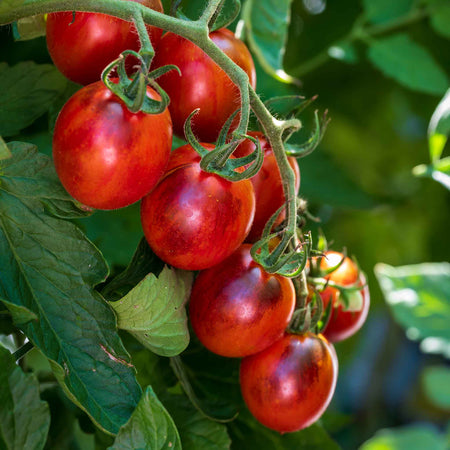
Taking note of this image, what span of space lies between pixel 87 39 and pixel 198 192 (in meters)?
0.13

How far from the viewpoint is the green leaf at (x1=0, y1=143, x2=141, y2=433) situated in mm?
414

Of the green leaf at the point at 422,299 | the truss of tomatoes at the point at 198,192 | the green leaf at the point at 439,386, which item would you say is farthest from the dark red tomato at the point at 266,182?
the green leaf at the point at 439,386

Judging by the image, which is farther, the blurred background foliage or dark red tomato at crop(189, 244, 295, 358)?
the blurred background foliage

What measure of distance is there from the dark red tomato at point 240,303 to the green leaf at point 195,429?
0.07 meters

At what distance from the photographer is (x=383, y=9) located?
0.90m

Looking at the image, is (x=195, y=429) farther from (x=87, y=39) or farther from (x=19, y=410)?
(x=87, y=39)

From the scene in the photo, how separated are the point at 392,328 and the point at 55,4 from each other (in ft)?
4.76

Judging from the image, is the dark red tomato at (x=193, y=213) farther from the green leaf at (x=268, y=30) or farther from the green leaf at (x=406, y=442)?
the green leaf at (x=406, y=442)

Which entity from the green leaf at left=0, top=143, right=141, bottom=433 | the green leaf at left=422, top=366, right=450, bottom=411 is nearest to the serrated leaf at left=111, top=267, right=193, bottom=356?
the green leaf at left=0, top=143, right=141, bottom=433

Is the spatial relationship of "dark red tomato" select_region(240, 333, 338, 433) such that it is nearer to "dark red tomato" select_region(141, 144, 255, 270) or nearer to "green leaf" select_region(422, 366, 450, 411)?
"dark red tomato" select_region(141, 144, 255, 270)

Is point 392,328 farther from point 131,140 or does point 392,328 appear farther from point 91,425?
point 131,140

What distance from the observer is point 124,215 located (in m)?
0.69

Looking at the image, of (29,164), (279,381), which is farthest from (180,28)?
(279,381)

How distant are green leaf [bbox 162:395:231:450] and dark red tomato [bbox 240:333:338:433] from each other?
0.11 ft
